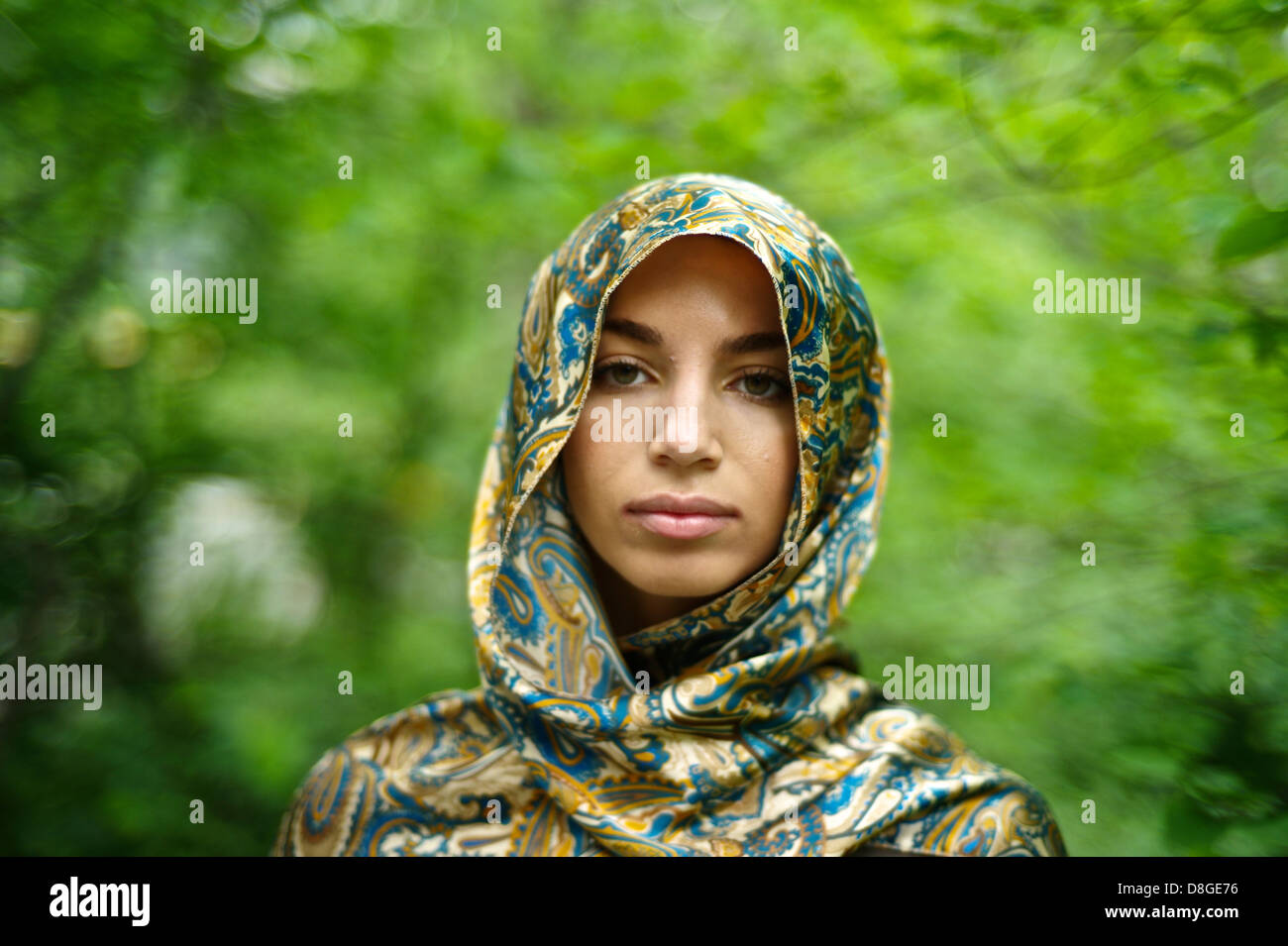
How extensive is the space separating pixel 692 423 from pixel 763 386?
15cm

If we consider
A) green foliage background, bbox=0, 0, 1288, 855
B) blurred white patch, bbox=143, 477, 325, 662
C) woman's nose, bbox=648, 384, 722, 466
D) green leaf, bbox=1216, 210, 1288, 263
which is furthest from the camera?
blurred white patch, bbox=143, 477, 325, 662

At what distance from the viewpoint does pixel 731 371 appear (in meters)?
1.40

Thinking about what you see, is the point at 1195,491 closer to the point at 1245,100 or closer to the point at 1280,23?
the point at 1245,100

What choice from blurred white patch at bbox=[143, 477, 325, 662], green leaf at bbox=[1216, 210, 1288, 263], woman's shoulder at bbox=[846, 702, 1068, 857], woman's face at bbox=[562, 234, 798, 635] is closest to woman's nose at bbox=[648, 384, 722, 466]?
woman's face at bbox=[562, 234, 798, 635]

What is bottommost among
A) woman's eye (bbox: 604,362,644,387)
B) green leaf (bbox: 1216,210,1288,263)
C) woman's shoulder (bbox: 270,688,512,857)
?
woman's shoulder (bbox: 270,688,512,857)

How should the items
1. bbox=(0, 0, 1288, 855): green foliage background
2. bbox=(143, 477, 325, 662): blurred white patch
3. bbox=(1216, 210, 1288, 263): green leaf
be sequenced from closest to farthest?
bbox=(1216, 210, 1288, 263): green leaf < bbox=(0, 0, 1288, 855): green foliage background < bbox=(143, 477, 325, 662): blurred white patch

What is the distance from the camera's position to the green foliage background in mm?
2033

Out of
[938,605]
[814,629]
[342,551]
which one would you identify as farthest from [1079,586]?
[342,551]

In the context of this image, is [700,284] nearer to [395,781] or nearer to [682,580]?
[682,580]

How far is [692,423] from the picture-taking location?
1337 mm

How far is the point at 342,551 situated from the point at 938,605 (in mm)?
2076

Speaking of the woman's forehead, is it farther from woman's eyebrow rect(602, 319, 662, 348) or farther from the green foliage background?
the green foliage background

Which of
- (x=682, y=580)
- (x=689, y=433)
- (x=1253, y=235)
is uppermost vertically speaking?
(x=1253, y=235)

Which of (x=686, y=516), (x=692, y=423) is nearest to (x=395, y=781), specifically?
(x=686, y=516)
